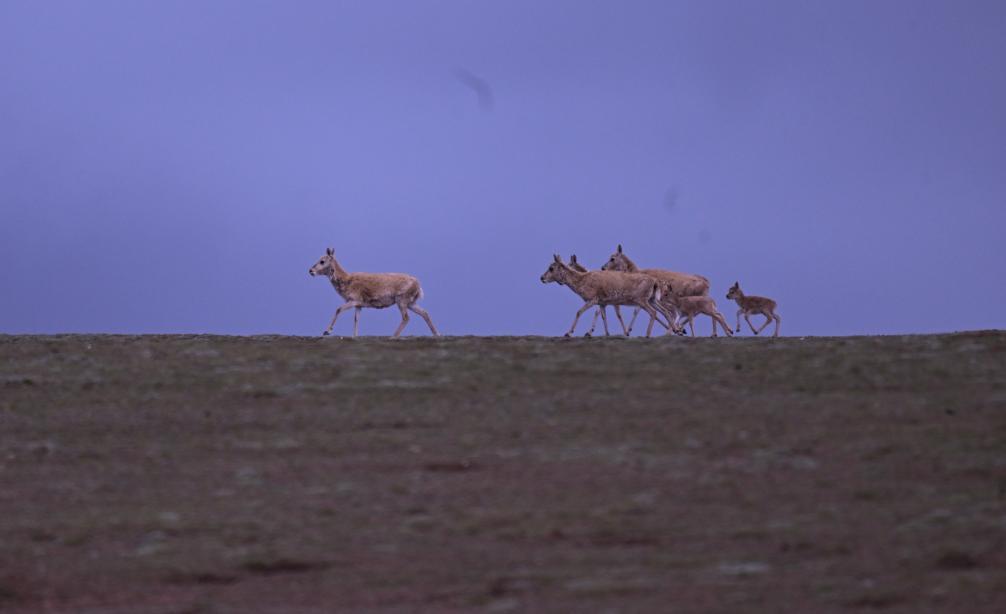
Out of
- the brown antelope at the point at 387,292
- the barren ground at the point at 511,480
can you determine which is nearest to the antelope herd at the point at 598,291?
the brown antelope at the point at 387,292

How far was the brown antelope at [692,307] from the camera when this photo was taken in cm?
4181

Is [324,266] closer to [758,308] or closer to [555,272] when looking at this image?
[555,272]

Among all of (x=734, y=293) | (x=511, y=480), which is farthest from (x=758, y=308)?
(x=511, y=480)

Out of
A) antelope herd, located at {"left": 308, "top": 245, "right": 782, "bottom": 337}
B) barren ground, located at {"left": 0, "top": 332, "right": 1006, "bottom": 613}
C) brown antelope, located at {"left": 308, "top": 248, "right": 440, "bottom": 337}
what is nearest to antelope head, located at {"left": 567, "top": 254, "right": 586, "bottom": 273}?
antelope herd, located at {"left": 308, "top": 245, "right": 782, "bottom": 337}

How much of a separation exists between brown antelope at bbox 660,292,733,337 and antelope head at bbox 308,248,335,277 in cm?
885

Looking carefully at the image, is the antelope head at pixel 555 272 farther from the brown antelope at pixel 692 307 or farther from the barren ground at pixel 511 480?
the barren ground at pixel 511 480

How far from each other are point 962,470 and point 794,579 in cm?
397

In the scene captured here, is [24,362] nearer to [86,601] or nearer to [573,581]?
[86,601]

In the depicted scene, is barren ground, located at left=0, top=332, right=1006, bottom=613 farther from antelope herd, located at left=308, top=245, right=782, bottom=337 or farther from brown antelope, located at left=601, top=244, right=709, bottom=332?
brown antelope, located at left=601, top=244, right=709, bottom=332

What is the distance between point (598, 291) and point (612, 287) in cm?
39

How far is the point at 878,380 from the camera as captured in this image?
20188 millimetres

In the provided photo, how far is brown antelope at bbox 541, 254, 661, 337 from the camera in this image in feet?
127

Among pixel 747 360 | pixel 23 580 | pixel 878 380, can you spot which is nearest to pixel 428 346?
pixel 747 360

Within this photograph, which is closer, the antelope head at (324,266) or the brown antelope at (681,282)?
the antelope head at (324,266)
